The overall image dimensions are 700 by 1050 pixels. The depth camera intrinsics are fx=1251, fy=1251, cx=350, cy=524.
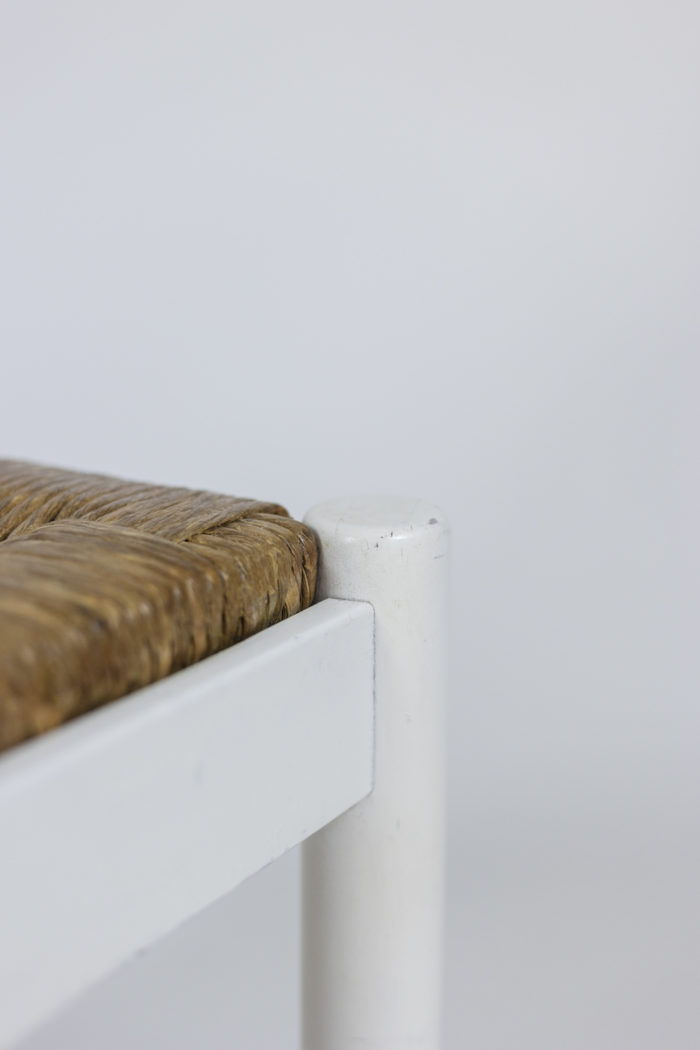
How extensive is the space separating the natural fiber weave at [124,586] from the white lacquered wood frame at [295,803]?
0.01 m

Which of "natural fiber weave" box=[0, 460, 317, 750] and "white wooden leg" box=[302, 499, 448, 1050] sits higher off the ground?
"natural fiber weave" box=[0, 460, 317, 750]

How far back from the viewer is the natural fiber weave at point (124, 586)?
0.38 metres

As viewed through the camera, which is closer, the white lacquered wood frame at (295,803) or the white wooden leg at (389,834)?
the white lacquered wood frame at (295,803)

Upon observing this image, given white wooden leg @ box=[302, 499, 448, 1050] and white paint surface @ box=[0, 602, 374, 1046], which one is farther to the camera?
white wooden leg @ box=[302, 499, 448, 1050]

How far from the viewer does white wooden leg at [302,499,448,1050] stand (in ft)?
1.80

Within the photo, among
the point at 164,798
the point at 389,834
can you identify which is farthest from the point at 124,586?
A: the point at 389,834

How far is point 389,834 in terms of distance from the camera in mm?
583

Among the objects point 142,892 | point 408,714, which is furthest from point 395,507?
point 142,892

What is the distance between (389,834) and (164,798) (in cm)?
19

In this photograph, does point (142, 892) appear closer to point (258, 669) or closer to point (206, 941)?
point (258, 669)

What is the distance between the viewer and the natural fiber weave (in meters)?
0.38

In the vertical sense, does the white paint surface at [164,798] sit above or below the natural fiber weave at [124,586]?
below

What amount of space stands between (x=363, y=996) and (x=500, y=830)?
69 centimetres

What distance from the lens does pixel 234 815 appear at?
46cm
